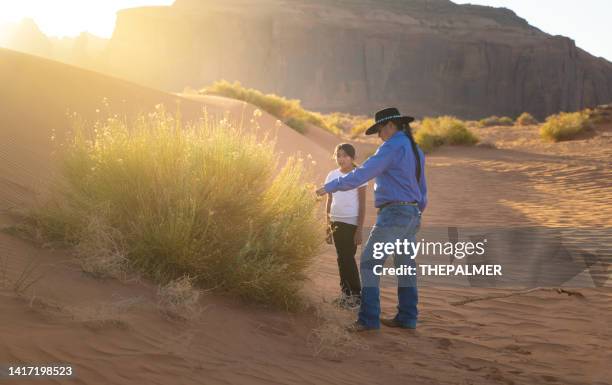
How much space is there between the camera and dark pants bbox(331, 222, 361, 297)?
5363mm

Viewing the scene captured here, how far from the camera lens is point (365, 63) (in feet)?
267

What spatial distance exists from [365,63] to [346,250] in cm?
7877

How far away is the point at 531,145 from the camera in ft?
85.4

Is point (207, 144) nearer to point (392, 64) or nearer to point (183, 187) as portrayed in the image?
point (183, 187)

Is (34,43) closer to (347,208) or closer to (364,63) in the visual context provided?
(364,63)

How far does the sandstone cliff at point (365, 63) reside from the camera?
79.7m

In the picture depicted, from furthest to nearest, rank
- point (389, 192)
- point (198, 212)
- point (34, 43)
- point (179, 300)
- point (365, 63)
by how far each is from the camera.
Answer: point (34, 43) < point (365, 63) < point (198, 212) < point (389, 192) < point (179, 300)

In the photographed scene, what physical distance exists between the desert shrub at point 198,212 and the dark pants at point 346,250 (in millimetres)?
233

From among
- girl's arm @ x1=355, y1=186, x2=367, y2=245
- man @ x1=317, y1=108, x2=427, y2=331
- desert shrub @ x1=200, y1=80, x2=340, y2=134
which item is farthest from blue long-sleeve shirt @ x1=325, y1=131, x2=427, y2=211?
desert shrub @ x1=200, y1=80, x2=340, y2=134

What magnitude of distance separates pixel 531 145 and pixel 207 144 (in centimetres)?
2365

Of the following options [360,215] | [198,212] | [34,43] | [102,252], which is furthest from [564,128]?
[34,43]

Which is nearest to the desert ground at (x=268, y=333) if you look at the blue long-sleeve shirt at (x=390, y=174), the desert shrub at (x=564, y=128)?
the blue long-sleeve shirt at (x=390, y=174)

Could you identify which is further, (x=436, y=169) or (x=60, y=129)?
(x=436, y=169)

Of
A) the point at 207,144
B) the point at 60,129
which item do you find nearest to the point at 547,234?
the point at 207,144
